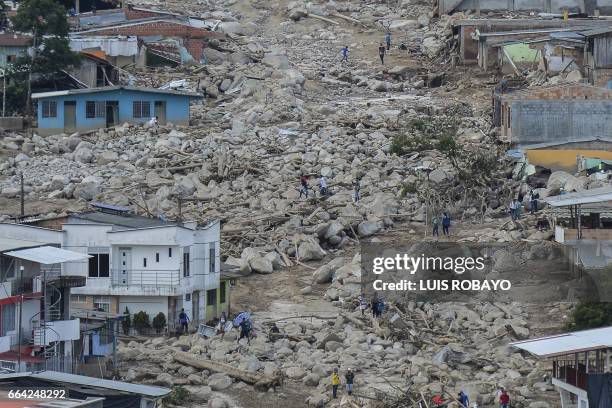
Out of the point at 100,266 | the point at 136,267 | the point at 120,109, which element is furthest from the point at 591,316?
the point at 120,109

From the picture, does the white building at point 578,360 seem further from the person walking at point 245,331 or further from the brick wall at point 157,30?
the brick wall at point 157,30

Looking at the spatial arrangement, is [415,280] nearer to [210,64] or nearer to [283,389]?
[283,389]

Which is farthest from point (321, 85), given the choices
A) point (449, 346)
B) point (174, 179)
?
point (449, 346)

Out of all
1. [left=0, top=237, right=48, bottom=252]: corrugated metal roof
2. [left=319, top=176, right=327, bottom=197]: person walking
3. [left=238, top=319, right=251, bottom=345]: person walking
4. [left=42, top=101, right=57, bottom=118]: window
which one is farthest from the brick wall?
[left=0, top=237, right=48, bottom=252]: corrugated metal roof

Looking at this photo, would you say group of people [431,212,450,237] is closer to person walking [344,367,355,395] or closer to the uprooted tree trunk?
the uprooted tree trunk

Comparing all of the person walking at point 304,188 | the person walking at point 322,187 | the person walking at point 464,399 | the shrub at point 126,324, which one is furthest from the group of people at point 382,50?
the person walking at point 464,399
